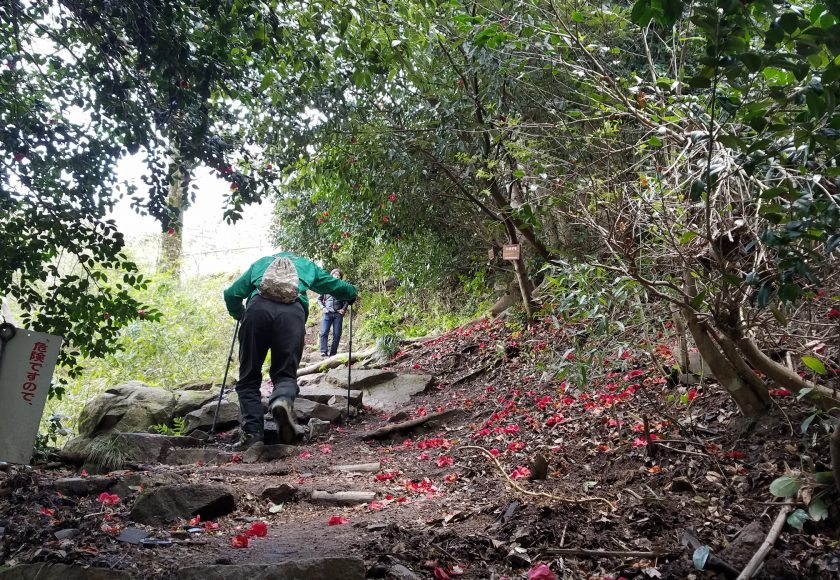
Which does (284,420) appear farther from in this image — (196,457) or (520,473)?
(520,473)

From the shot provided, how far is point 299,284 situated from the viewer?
6.12m

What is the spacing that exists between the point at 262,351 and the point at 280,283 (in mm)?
674

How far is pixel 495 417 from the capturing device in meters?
5.77

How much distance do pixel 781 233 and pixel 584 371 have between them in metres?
1.71

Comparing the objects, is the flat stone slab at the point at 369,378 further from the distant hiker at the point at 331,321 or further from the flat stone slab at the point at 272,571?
the flat stone slab at the point at 272,571

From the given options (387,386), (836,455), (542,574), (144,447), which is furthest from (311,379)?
(836,455)

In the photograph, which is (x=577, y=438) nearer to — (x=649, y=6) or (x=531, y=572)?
(x=531, y=572)

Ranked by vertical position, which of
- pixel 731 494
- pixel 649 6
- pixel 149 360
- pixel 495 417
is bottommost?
pixel 149 360

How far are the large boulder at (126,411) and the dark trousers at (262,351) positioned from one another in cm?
161

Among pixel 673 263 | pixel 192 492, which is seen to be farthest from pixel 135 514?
pixel 673 263

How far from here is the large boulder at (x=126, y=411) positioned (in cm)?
664

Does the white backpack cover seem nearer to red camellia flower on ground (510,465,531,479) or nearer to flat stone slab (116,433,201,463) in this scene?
flat stone slab (116,433,201,463)

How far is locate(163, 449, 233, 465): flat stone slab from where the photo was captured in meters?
5.18

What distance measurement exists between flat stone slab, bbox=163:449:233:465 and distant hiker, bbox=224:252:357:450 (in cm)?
41
